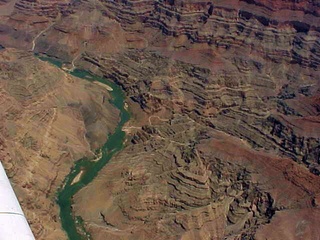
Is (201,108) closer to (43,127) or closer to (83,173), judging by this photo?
(83,173)

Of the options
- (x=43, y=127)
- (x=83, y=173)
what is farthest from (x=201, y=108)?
(x=43, y=127)

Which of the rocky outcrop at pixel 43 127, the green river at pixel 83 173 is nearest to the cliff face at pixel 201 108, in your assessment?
the green river at pixel 83 173

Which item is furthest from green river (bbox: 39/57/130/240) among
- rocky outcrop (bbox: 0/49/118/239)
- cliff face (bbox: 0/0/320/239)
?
cliff face (bbox: 0/0/320/239)

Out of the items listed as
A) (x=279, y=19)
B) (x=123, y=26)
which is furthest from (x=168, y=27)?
(x=279, y=19)

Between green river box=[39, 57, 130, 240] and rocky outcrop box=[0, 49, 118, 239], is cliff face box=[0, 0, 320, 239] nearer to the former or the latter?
green river box=[39, 57, 130, 240]

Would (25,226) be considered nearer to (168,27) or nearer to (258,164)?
(258,164)

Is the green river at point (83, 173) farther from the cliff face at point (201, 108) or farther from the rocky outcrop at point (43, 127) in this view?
the cliff face at point (201, 108)
